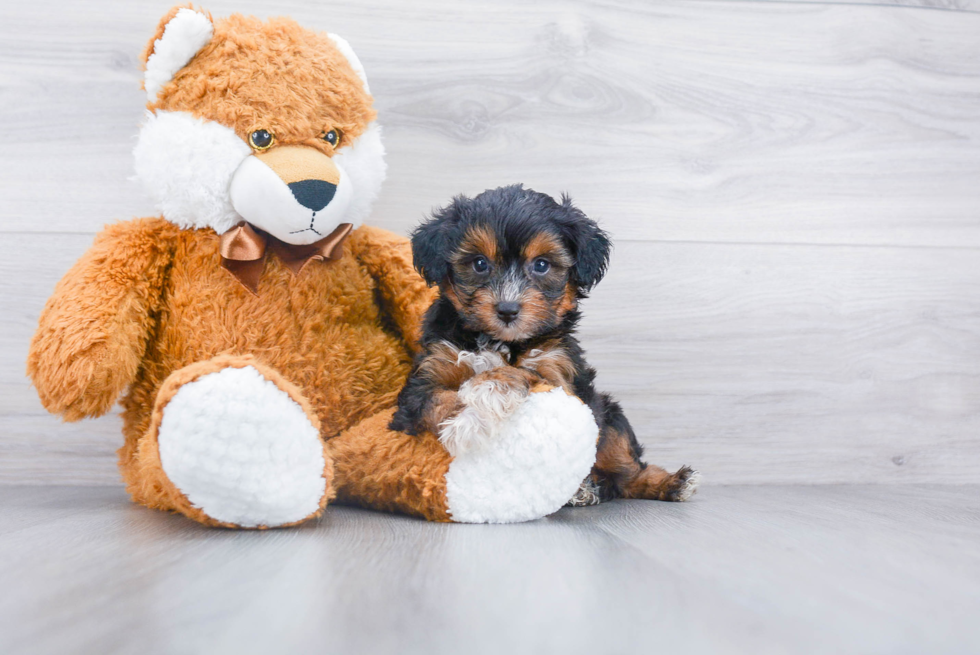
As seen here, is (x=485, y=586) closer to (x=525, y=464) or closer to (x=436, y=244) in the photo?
(x=525, y=464)

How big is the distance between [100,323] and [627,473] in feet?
4.03

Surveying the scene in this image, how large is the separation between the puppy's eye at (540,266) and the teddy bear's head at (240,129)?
0.45 m

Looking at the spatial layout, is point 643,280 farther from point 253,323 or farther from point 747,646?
point 747,646

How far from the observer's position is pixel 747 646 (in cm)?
91

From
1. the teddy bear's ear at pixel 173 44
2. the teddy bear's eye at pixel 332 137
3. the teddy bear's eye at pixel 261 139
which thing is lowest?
the teddy bear's eye at pixel 261 139

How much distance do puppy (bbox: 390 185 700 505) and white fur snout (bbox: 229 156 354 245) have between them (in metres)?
0.20

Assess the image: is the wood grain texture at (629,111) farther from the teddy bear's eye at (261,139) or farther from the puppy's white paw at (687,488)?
the puppy's white paw at (687,488)

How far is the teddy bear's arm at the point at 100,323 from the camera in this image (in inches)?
55.0

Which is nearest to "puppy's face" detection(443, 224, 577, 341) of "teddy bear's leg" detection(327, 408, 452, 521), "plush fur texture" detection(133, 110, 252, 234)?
"teddy bear's leg" detection(327, 408, 452, 521)

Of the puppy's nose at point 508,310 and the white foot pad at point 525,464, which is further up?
the puppy's nose at point 508,310

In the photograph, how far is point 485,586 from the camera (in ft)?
3.51

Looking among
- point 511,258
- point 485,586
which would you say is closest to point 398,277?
point 511,258

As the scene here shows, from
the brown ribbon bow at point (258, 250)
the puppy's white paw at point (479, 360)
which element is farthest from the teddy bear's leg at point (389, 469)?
the brown ribbon bow at point (258, 250)

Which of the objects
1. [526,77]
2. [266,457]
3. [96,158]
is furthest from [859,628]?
[96,158]
